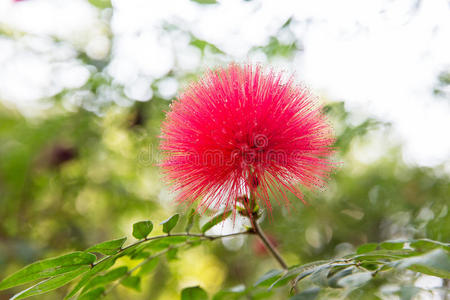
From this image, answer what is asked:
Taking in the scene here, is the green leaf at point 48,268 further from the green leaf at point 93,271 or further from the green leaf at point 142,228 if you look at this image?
the green leaf at point 142,228

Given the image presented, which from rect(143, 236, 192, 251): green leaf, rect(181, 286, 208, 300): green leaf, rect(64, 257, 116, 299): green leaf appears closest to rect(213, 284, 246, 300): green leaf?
→ rect(181, 286, 208, 300): green leaf

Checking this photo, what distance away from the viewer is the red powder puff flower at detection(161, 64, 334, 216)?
4.77 feet

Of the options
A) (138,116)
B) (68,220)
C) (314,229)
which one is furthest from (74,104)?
(314,229)

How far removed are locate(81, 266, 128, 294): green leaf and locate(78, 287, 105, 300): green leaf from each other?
0.07 ft

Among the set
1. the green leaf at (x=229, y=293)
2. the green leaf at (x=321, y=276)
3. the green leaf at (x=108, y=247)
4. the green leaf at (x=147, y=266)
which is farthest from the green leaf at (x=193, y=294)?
the green leaf at (x=321, y=276)

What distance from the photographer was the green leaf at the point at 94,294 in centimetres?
151

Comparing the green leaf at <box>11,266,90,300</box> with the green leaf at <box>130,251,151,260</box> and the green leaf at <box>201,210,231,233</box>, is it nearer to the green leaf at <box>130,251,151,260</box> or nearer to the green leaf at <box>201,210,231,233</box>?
the green leaf at <box>130,251,151,260</box>

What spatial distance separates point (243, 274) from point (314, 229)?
136cm

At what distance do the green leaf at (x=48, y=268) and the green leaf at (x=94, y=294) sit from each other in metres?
0.27

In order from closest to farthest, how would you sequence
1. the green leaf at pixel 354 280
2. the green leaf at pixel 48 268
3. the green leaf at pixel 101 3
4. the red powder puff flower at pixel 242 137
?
1. the green leaf at pixel 354 280
2. the green leaf at pixel 48 268
3. the red powder puff flower at pixel 242 137
4. the green leaf at pixel 101 3

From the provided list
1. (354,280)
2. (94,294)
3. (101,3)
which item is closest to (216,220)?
(94,294)

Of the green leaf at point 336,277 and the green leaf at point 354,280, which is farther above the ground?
the green leaf at point 354,280

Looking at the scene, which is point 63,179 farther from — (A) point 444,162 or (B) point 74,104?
(A) point 444,162

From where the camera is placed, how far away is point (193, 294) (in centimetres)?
164
